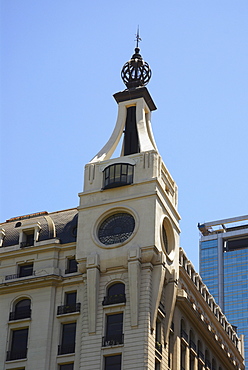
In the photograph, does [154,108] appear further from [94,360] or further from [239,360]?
[239,360]

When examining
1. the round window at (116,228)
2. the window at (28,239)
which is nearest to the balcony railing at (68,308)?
the round window at (116,228)

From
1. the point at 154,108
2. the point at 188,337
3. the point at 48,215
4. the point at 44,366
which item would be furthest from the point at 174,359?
the point at 154,108

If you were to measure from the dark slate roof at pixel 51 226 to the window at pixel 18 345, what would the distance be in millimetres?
10515

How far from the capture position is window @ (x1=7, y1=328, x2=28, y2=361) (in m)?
76.9

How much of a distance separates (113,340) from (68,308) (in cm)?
726

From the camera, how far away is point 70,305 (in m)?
78.0

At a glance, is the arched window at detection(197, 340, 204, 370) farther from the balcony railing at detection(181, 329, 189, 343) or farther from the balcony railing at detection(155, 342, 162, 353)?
the balcony railing at detection(155, 342, 162, 353)

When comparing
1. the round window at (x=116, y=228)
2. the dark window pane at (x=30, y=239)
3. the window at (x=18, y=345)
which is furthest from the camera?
the dark window pane at (x=30, y=239)

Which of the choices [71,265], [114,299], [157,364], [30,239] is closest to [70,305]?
[71,265]

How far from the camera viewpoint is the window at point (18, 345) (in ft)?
252

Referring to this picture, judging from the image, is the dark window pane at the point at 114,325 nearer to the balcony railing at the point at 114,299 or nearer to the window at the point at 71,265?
the balcony railing at the point at 114,299

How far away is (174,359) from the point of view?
3095 inches

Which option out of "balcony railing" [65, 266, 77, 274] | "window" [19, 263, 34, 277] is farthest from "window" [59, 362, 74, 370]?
"window" [19, 263, 34, 277]

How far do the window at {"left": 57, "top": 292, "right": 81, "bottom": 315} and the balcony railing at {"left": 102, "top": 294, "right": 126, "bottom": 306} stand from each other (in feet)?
11.8
